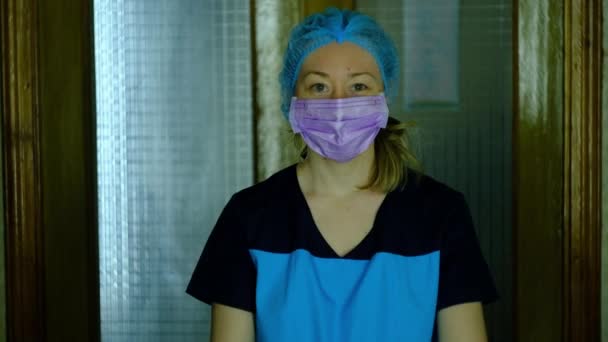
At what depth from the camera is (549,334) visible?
234 centimetres

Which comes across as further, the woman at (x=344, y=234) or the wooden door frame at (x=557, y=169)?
the wooden door frame at (x=557, y=169)

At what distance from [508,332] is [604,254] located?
0.34 metres

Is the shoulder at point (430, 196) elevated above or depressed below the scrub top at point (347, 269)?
above

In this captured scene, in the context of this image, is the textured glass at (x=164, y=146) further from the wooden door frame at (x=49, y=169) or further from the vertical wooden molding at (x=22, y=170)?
the vertical wooden molding at (x=22, y=170)

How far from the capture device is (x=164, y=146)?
2531 millimetres

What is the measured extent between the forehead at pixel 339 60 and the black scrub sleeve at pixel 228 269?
11.7 inches

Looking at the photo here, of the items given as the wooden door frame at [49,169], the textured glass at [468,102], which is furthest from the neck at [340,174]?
the wooden door frame at [49,169]

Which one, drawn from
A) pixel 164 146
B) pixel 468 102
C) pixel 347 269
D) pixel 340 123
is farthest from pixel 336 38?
pixel 164 146

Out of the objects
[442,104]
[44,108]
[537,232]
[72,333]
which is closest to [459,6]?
[442,104]

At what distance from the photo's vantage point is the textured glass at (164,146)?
8.18 ft

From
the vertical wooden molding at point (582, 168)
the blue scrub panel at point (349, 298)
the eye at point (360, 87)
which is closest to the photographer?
the blue scrub panel at point (349, 298)

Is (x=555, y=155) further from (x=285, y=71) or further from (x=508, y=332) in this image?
(x=285, y=71)

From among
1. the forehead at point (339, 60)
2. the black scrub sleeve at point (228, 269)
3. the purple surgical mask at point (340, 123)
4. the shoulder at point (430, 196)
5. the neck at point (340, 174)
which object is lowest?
the black scrub sleeve at point (228, 269)

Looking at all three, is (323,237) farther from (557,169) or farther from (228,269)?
(557,169)
